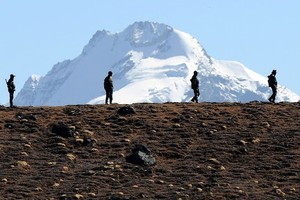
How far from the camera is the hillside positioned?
49812 mm

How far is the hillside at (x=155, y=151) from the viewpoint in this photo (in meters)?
49.8

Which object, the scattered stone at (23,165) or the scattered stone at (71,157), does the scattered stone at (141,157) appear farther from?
the scattered stone at (23,165)

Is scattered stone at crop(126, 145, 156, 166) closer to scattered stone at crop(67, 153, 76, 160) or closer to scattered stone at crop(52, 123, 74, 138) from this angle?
scattered stone at crop(67, 153, 76, 160)

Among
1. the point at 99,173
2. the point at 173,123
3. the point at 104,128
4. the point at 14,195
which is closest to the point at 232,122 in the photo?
the point at 173,123

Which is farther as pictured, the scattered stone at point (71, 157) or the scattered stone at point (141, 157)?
the scattered stone at point (71, 157)

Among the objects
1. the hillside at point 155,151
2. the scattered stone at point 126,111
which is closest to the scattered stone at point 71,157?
the hillside at point 155,151

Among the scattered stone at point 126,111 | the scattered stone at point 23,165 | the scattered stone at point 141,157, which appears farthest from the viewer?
the scattered stone at point 126,111

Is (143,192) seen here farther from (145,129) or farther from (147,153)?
(145,129)

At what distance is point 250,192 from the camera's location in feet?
162

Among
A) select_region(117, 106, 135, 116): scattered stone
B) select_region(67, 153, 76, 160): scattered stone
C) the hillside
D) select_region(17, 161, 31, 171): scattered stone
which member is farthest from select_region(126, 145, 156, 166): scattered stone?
select_region(117, 106, 135, 116): scattered stone

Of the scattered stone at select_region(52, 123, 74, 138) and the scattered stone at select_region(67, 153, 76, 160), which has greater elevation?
the scattered stone at select_region(52, 123, 74, 138)

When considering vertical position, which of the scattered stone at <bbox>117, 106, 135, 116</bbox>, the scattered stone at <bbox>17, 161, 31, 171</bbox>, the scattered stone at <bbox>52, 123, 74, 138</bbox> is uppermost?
the scattered stone at <bbox>117, 106, 135, 116</bbox>

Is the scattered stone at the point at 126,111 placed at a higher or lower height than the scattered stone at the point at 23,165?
higher

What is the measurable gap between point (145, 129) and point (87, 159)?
227 inches
